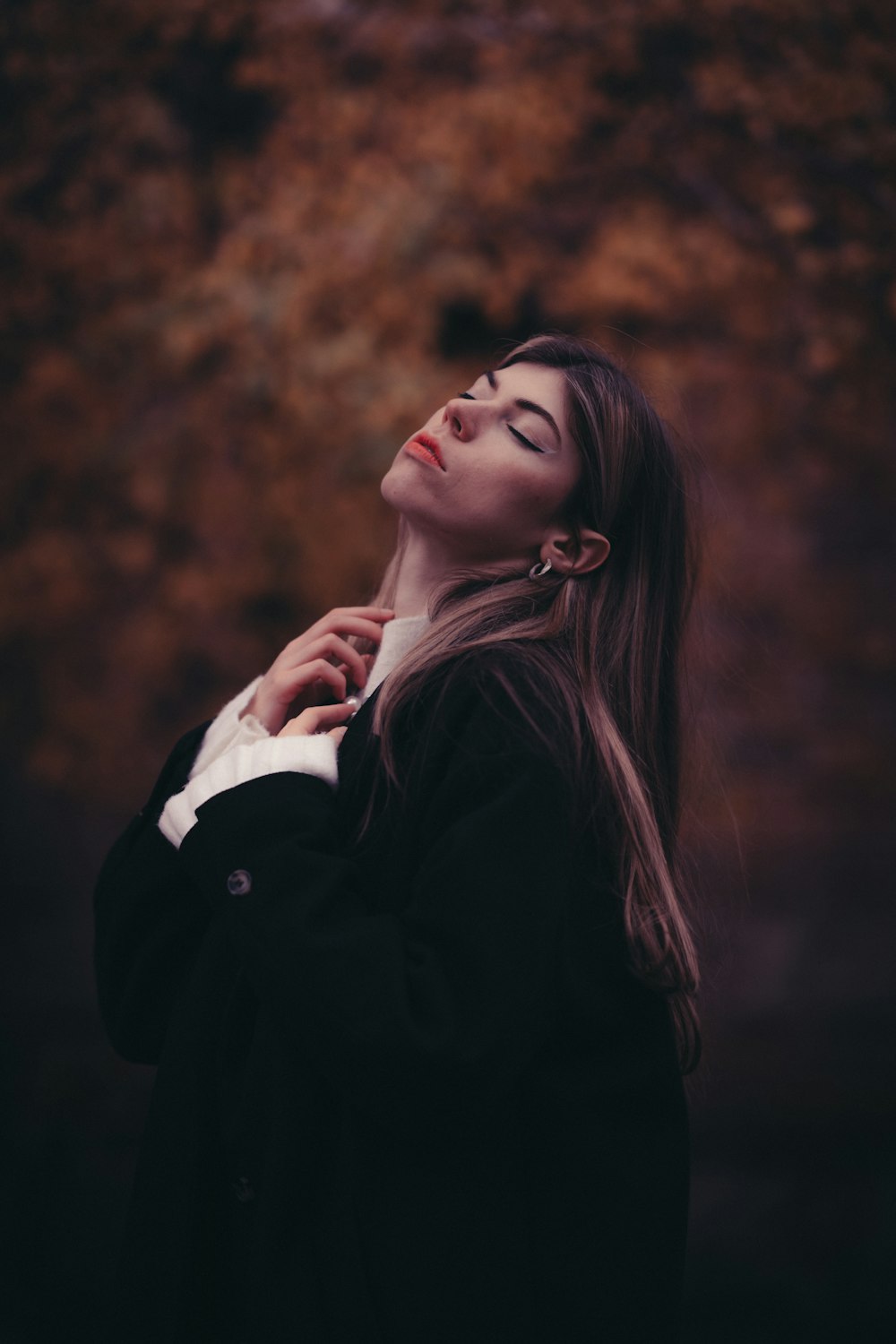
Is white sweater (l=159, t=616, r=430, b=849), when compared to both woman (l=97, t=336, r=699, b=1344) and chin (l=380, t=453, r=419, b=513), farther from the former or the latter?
chin (l=380, t=453, r=419, b=513)

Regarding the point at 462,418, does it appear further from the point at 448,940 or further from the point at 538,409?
the point at 448,940

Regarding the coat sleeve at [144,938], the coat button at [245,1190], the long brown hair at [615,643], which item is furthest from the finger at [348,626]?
the coat button at [245,1190]

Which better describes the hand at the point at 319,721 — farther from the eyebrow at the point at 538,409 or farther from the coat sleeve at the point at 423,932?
A: the eyebrow at the point at 538,409

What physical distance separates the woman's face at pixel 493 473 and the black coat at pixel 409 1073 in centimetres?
28

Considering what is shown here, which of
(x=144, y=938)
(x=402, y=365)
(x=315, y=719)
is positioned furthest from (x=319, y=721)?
(x=402, y=365)

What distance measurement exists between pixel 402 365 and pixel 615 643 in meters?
2.69

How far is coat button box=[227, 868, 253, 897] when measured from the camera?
128 cm

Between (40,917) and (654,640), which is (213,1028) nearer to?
(654,640)

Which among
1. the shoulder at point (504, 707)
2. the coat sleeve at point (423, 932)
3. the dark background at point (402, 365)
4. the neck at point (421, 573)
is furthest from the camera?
the dark background at point (402, 365)

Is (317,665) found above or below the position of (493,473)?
below

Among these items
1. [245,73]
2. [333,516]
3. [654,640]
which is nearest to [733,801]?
[333,516]

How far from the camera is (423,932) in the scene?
1.28 meters

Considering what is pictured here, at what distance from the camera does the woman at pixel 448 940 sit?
1252 millimetres

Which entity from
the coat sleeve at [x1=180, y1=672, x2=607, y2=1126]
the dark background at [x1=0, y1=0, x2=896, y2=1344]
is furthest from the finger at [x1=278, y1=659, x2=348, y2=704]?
the dark background at [x1=0, y1=0, x2=896, y2=1344]
